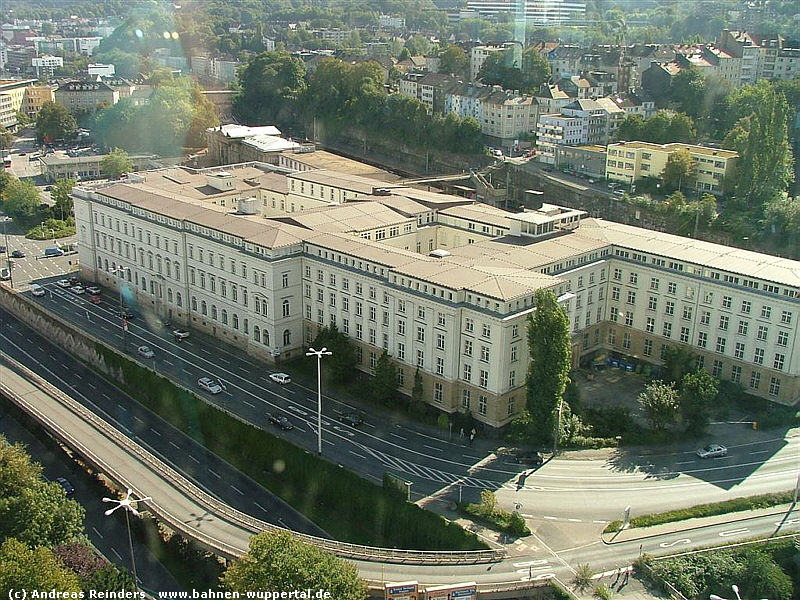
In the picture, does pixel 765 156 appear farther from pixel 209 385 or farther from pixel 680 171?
pixel 209 385

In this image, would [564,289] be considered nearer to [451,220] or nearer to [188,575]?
[451,220]

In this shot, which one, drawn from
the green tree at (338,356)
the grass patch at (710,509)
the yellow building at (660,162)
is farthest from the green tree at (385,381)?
the yellow building at (660,162)

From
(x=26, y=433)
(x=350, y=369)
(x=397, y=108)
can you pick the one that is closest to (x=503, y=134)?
(x=397, y=108)

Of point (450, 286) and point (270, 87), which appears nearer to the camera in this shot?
point (450, 286)

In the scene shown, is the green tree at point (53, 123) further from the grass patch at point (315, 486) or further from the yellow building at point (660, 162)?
the grass patch at point (315, 486)

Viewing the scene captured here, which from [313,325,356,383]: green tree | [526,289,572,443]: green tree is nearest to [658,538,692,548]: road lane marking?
[526,289,572,443]: green tree

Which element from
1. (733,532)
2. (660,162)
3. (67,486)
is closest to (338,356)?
(67,486)
